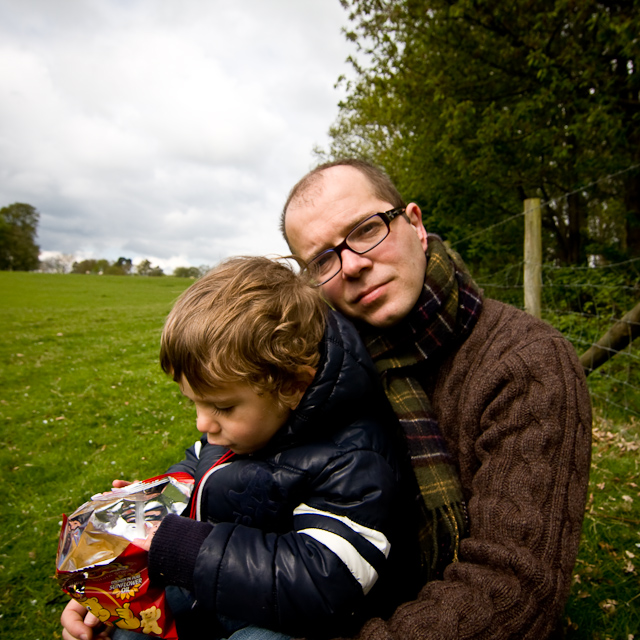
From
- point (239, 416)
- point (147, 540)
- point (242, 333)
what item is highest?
point (242, 333)

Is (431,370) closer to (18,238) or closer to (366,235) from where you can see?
(366,235)

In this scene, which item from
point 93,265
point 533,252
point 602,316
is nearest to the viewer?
point 533,252

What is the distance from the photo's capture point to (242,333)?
1700mm

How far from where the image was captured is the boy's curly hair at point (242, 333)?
1684 mm

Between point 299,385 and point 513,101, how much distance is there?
1091cm

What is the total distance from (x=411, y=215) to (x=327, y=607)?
1.80 metres

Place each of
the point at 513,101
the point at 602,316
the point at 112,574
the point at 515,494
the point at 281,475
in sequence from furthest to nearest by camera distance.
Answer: the point at 513,101 < the point at 602,316 < the point at 281,475 < the point at 112,574 < the point at 515,494

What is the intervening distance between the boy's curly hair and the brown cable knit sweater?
28.8 inches

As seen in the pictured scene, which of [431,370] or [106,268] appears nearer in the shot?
[431,370]

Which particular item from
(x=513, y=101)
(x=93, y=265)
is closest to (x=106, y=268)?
(x=93, y=265)

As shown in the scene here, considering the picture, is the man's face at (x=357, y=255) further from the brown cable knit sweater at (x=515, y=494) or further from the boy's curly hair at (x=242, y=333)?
the brown cable knit sweater at (x=515, y=494)

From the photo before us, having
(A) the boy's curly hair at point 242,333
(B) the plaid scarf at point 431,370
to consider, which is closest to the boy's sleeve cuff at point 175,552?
(A) the boy's curly hair at point 242,333

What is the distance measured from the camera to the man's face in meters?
2.03

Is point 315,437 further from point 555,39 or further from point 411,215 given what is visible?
point 555,39
